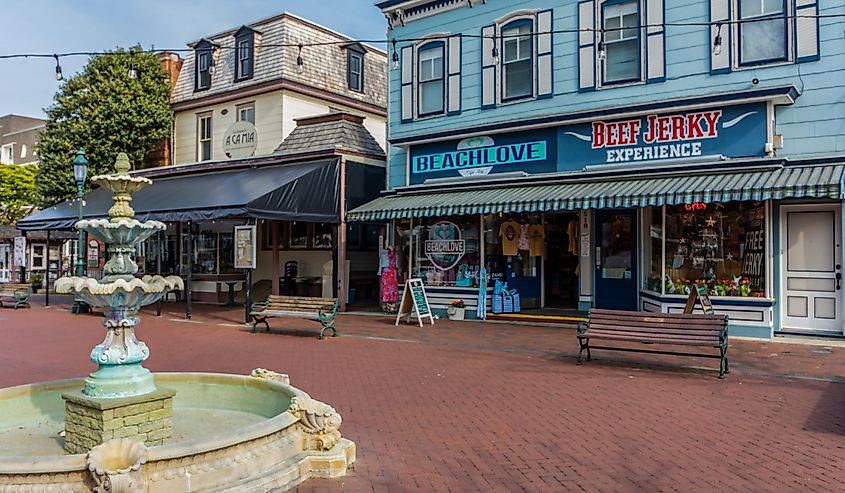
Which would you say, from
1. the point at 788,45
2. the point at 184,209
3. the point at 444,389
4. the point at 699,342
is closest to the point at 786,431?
the point at 699,342

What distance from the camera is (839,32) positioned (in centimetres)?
1203

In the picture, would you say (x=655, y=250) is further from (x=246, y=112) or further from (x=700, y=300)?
(x=246, y=112)

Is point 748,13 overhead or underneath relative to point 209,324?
overhead

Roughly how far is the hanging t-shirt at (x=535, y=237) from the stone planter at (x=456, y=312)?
225 centimetres

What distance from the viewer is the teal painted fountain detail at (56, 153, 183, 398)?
5363 millimetres

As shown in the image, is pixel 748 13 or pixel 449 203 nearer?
pixel 748 13

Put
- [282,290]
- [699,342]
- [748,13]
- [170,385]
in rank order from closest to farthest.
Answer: [170,385] < [699,342] < [748,13] < [282,290]

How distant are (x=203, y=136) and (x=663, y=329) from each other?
65.4 feet

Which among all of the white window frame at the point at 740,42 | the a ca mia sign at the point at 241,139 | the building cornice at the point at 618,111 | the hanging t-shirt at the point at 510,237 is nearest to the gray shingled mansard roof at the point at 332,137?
the building cornice at the point at 618,111

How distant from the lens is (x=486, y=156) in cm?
1634

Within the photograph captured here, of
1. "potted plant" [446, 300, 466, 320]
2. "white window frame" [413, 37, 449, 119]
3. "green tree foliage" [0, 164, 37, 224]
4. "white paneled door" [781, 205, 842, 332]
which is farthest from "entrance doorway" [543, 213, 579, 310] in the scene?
"green tree foliage" [0, 164, 37, 224]

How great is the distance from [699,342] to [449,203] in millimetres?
7663

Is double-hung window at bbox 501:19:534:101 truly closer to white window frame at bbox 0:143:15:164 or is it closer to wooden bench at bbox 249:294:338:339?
→ wooden bench at bbox 249:294:338:339

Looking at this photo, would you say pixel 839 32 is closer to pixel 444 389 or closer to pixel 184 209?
pixel 444 389
